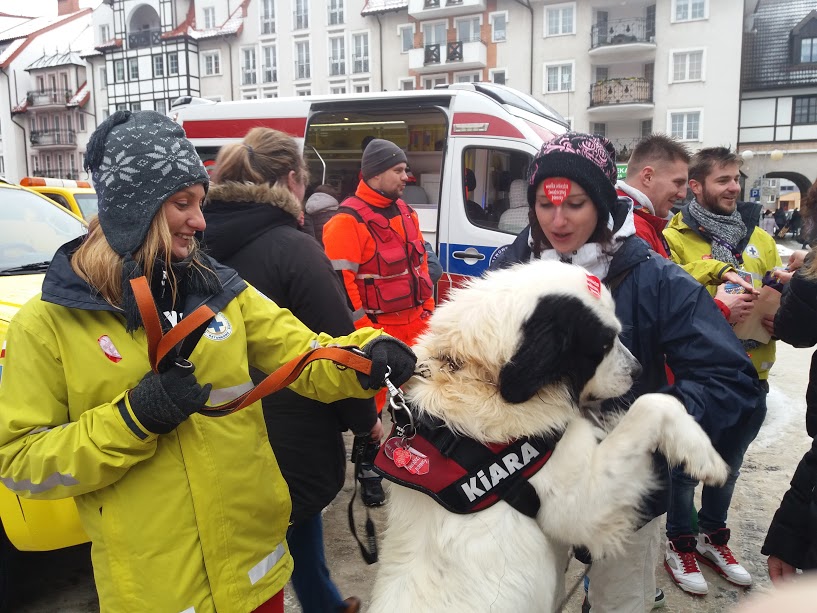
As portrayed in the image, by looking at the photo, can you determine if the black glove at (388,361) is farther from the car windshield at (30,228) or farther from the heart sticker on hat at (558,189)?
the car windshield at (30,228)

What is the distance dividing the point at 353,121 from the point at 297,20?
3231 cm

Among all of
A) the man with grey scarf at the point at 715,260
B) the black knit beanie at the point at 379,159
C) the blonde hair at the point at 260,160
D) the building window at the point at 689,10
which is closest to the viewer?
the blonde hair at the point at 260,160

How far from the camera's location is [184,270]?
5.72 feet

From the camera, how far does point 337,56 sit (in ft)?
113

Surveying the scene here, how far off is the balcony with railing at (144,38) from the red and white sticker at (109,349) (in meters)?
44.5

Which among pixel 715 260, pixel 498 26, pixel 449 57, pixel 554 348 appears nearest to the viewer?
pixel 554 348

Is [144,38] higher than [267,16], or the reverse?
[267,16]

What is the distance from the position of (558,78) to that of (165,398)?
106 ft

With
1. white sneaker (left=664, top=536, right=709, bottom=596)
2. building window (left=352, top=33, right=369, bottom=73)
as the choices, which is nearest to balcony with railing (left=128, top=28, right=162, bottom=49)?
building window (left=352, top=33, right=369, bottom=73)

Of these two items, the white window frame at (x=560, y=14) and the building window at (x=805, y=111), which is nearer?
the white window frame at (x=560, y=14)

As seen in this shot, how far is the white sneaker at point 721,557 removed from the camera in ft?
11.0

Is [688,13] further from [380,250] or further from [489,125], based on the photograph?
[380,250]

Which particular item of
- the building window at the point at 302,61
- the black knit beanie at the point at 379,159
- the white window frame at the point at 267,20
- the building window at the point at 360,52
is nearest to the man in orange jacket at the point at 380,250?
the black knit beanie at the point at 379,159

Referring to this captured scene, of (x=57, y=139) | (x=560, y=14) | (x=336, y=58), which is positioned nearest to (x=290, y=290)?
(x=560, y=14)
